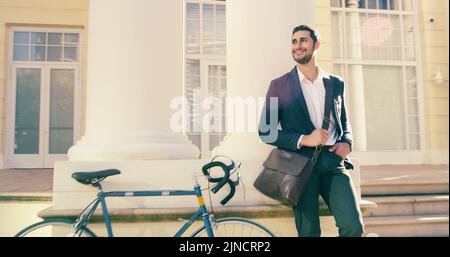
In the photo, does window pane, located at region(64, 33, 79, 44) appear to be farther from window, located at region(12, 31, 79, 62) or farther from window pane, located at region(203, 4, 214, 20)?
window pane, located at region(203, 4, 214, 20)

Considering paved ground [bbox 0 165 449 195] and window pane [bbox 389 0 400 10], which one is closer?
paved ground [bbox 0 165 449 195]

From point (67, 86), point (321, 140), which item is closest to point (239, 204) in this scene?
point (321, 140)

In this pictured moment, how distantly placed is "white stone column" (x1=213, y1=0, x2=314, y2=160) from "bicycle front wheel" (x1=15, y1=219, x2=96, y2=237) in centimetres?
145

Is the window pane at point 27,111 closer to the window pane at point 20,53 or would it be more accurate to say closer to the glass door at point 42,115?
the glass door at point 42,115

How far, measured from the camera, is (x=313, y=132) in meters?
2.42

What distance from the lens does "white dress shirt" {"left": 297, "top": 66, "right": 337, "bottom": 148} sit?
2.59 meters

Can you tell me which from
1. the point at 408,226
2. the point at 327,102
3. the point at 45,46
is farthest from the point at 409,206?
the point at 45,46

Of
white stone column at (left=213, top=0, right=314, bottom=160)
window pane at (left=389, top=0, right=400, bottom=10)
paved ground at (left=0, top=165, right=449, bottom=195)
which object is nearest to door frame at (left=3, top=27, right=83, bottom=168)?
paved ground at (left=0, top=165, right=449, bottom=195)

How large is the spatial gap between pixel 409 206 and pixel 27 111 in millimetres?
7826

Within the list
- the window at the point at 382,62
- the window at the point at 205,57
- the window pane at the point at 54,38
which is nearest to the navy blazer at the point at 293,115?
the window at the point at 205,57

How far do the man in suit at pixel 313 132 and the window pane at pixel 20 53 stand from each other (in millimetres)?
7481

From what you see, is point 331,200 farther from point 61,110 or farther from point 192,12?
point 61,110

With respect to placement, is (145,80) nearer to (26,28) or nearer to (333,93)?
(333,93)
